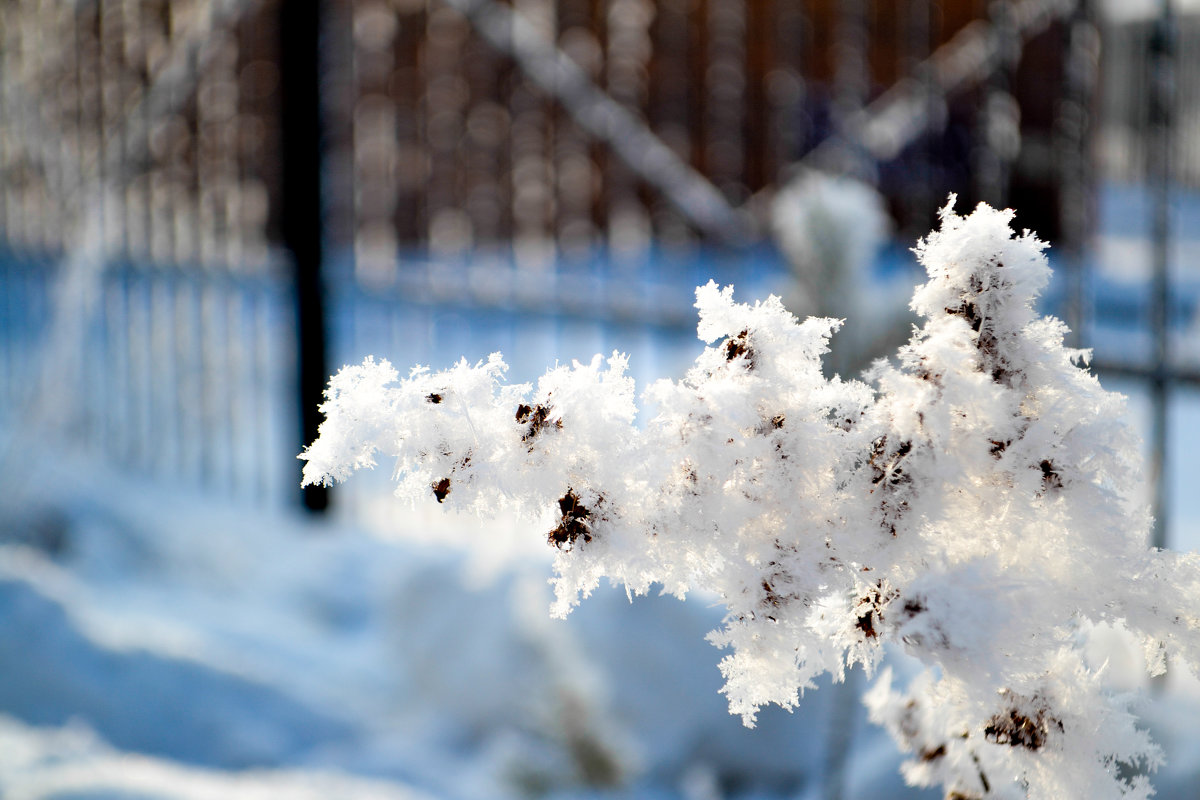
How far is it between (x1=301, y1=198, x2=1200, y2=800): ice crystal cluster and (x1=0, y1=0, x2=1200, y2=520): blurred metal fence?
1.76 metres

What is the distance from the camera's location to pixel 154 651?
8.69 ft

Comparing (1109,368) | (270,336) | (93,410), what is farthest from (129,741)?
(270,336)

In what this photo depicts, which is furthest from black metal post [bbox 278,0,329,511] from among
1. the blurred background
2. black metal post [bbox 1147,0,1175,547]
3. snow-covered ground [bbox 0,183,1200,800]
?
black metal post [bbox 1147,0,1175,547]

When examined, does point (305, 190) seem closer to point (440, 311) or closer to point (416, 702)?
point (440, 311)

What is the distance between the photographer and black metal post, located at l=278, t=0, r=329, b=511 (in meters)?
3.80

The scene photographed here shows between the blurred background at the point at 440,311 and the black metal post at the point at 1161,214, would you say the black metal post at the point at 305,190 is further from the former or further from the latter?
the black metal post at the point at 1161,214

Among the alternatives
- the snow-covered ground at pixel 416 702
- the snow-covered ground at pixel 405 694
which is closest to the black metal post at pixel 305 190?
the snow-covered ground at pixel 405 694

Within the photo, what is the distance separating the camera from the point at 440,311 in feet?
13.7

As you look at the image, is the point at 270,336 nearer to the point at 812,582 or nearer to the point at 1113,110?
the point at 1113,110

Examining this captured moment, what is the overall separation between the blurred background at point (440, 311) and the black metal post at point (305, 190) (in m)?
0.02

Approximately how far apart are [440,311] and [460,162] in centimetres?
85

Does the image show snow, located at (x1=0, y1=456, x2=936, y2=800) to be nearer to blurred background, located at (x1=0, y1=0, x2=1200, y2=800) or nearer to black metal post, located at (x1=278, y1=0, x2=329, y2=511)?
blurred background, located at (x1=0, y1=0, x2=1200, y2=800)

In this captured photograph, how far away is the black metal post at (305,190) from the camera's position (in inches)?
150

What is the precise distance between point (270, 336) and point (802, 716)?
22.4ft
